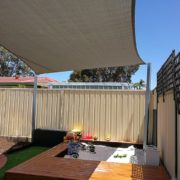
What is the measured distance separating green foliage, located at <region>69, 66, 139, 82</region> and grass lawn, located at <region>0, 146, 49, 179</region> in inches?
779

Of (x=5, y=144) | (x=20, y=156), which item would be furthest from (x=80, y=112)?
(x=5, y=144)

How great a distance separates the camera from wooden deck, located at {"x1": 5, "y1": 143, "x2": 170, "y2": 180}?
15.1 feet

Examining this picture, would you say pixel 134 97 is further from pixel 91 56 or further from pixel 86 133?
pixel 91 56

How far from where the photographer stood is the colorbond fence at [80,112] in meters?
8.43

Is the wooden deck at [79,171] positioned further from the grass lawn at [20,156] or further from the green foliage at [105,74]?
the green foliage at [105,74]

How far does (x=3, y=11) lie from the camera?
3.19 metres

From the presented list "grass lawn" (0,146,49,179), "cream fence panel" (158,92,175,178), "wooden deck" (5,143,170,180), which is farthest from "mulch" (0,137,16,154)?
"cream fence panel" (158,92,175,178)

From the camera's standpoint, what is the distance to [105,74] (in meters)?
28.6

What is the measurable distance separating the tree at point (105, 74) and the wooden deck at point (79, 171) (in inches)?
882

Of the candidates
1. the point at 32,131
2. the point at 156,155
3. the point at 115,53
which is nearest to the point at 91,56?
the point at 115,53

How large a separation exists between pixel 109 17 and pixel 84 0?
1.84 feet

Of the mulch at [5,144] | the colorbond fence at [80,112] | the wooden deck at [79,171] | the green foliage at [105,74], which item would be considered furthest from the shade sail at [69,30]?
the green foliage at [105,74]

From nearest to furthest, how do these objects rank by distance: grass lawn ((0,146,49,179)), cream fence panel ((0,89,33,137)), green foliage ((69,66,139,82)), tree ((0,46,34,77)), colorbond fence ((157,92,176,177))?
1. colorbond fence ((157,92,176,177))
2. grass lawn ((0,146,49,179))
3. cream fence panel ((0,89,33,137))
4. green foliage ((69,66,139,82))
5. tree ((0,46,34,77))

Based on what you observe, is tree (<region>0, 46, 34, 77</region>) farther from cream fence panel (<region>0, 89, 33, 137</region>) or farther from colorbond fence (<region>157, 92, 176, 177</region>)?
colorbond fence (<region>157, 92, 176, 177</region>)
